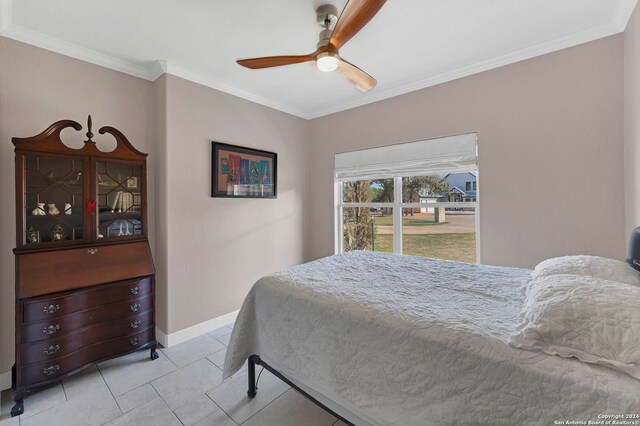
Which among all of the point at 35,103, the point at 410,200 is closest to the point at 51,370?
the point at 35,103

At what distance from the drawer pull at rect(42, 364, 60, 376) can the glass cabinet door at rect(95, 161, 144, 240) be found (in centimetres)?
91

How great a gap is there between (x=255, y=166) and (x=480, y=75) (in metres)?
2.54

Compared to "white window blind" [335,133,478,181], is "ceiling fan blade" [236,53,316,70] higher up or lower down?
higher up

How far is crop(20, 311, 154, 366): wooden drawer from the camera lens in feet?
5.84

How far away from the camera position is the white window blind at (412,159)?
2715 millimetres

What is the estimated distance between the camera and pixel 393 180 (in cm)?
338

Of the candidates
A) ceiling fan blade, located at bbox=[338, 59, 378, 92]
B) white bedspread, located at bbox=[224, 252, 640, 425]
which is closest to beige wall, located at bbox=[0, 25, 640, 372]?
white bedspread, located at bbox=[224, 252, 640, 425]

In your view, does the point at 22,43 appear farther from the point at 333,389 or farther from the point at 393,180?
the point at 393,180

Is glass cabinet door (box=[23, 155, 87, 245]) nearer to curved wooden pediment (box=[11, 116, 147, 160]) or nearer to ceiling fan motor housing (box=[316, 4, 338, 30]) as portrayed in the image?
curved wooden pediment (box=[11, 116, 147, 160])

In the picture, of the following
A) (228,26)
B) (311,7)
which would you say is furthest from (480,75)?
(228,26)

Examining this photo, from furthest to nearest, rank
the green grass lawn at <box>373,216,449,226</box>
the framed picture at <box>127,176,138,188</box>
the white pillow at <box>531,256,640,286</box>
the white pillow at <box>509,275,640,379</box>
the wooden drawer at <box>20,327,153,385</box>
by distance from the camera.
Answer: the green grass lawn at <box>373,216,449,226</box>
the framed picture at <box>127,176,138,188</box>
the wooden drawer at <box>20,327,153,385</box>
the white pillow at <box>531,256,640,286</box>
the white pillow at <box>509,275,640,379</box>

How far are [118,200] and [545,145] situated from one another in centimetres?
370

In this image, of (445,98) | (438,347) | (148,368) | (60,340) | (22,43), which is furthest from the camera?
(445,98)

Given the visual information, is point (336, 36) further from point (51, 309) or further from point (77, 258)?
point (51, 309)
